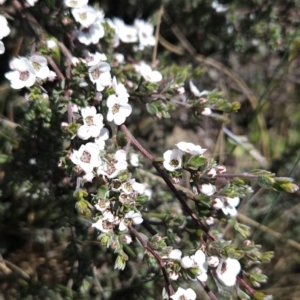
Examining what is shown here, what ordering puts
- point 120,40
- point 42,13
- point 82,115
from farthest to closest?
1. point 120,40
2. point 42,13
3. point 82,115

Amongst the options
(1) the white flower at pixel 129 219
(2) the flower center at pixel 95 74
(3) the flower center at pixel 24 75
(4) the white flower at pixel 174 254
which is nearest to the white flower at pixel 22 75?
(3) the flower center at pixel 24 75

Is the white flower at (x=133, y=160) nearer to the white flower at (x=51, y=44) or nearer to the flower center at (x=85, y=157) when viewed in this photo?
the flower center at (x=85, y=157)

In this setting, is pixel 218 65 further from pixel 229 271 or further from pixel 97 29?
pixel 229 271

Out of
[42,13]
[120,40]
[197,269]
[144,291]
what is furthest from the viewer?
[120,40]

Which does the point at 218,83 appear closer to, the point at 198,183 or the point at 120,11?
the point at 120,11

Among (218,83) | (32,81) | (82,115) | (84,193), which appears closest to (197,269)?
(84,193)

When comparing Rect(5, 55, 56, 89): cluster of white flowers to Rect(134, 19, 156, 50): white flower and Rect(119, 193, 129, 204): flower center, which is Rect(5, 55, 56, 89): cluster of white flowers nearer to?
Rect(119, 193, 129, 204): flower center
